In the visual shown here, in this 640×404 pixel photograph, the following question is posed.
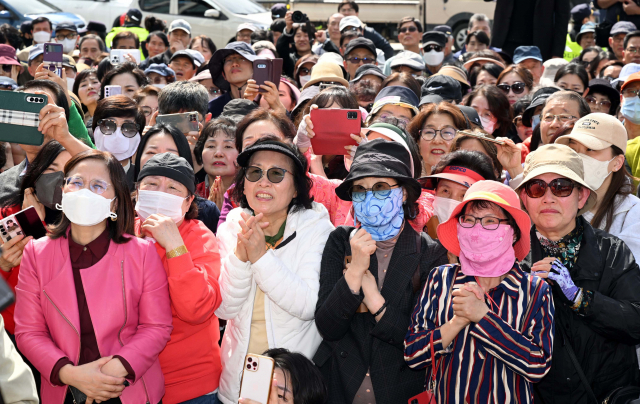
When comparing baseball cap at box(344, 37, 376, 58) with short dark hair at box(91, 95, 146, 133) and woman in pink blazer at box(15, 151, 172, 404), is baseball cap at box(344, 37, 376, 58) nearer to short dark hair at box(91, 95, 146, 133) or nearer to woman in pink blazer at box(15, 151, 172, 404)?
short dark hair at box(91, 95, 146, 133)

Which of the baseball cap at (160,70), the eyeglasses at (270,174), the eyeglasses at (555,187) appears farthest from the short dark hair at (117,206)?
the baseball cap at (160,70)

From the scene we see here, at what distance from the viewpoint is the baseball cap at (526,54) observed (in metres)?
8.36

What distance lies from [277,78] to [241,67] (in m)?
0.88

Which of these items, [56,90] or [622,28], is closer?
[56,90]

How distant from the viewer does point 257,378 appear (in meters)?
2.58

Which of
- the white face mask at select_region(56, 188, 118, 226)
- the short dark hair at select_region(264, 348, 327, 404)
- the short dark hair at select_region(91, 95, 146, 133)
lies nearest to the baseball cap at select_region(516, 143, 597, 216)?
the short dark hair at select_region(264, 348, 327, 404)

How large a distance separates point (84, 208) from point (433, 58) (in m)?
6.85

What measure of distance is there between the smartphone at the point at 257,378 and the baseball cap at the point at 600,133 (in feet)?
7.69

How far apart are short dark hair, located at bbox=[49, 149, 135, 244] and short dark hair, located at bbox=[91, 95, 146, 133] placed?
1.93 meters

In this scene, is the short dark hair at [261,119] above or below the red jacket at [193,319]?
above

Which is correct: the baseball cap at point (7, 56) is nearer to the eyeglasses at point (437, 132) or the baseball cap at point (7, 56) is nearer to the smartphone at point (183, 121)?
the smartphone at point (183, 121)

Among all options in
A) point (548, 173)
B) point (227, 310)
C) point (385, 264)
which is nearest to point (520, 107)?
point (548, 173)

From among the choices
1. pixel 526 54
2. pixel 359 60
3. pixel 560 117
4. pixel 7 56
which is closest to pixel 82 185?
pixel 560 117

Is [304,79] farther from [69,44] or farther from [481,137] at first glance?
[69,44]
